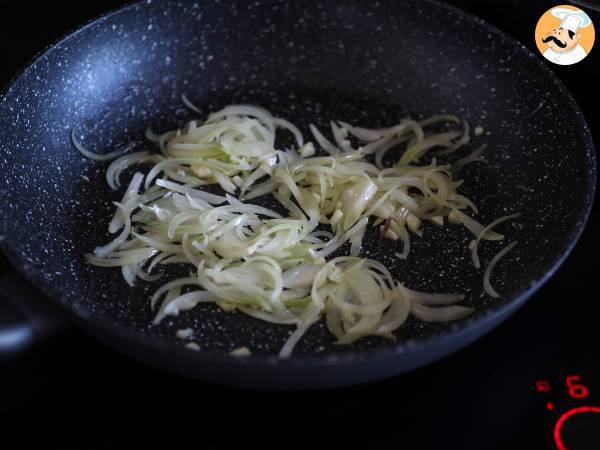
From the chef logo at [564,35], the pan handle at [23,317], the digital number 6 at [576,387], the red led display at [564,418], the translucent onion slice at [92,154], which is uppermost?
the chef logo at [564,35]

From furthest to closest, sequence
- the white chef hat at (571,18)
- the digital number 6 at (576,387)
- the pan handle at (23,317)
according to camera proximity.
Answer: the white chef hat at (571,18)
the digital number 6 at (576,387)
the pan handle at (23,317)

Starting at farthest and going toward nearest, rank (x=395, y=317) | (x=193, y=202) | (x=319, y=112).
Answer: (x=319, y=112)
(x=193, y=202)
(x=395, y=317)

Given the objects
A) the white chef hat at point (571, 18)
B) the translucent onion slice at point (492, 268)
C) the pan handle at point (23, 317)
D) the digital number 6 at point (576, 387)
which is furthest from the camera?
the white chef hat at point (571, 18)

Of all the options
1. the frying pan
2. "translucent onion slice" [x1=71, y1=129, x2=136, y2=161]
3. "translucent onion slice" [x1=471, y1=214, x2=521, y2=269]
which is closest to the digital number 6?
the frying pan

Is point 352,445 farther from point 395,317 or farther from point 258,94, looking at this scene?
point 258,94

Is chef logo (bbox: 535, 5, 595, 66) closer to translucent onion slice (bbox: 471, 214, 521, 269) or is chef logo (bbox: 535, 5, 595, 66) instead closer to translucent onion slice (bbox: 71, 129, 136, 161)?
translucent onion slice (bbox: 471, 214, 521, 269)

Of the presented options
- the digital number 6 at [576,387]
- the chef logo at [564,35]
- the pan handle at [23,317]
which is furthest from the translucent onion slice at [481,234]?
the pan handle at [23,317]

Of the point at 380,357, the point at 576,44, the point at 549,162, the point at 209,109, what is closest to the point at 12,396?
the point at 380,357

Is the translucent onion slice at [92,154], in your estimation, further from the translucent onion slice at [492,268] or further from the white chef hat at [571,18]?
the white chef hat at [571,18]
